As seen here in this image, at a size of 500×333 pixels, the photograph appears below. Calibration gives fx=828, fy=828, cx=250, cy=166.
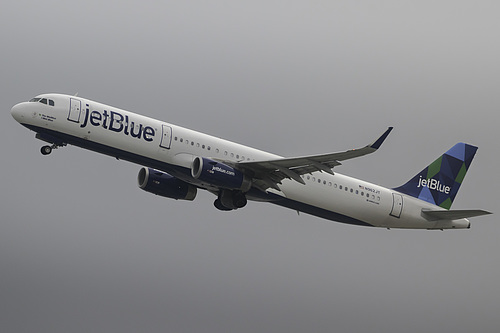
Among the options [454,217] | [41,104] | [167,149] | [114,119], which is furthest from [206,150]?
[454,217]

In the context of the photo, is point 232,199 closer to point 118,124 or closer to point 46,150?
point 118,124

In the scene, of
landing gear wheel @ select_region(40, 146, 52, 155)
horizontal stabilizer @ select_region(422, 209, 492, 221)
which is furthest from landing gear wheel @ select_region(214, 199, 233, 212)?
horizontal stabilizer @ select_region(422, 209, 492, 221)

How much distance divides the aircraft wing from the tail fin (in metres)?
9.86

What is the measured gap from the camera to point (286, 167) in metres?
45.6

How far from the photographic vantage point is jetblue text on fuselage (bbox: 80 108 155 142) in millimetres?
44344

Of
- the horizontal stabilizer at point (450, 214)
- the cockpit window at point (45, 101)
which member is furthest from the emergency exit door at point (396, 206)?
the cockpit window at point (45, 101)

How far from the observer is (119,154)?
44.8 meters

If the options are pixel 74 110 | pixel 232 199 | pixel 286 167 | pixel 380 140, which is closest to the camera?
pixel 380 140

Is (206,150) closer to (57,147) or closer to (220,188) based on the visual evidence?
(220,188)

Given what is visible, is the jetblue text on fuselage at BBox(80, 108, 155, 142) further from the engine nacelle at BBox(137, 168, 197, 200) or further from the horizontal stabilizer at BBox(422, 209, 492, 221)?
the horizontal stabilizer at BBox(422, 209, 492, 221)

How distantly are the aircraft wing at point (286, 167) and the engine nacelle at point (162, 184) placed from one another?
5787 mm

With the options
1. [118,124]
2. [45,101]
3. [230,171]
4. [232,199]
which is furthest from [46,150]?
[232,199]

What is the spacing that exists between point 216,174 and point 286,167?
12.9 feet

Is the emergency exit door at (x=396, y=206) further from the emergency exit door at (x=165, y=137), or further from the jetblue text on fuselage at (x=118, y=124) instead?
the jetblue text on fuselage at (x=118, y=124)
